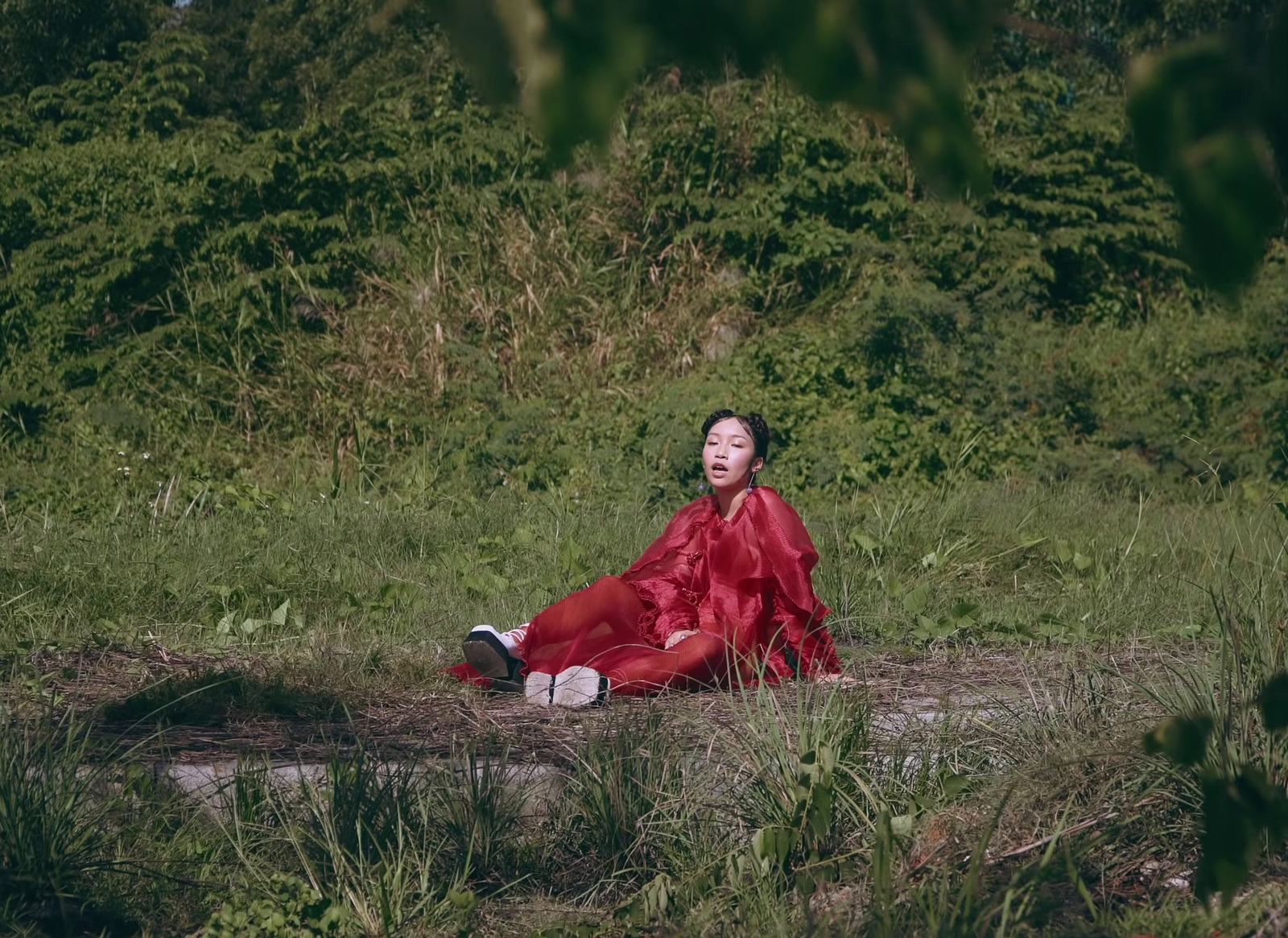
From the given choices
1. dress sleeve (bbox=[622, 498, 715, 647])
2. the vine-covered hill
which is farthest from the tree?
the vine-covered hill

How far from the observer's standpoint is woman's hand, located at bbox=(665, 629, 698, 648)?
14.7 ft

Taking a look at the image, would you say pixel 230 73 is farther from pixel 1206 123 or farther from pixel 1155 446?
pixel 1206 123

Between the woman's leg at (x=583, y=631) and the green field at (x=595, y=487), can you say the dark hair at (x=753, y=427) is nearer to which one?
the woman's leg at (x=583, y=631)

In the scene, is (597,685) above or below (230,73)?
below

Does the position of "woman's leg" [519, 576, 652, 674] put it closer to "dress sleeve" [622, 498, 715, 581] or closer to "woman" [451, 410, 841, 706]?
"woman" [451, 410, 841, 706]

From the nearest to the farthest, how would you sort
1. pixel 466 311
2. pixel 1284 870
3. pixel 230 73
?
pixel 1284 870 → pixel 466 311 → pixel 230 73

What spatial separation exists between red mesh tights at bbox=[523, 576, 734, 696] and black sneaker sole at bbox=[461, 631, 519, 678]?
0.26 feet

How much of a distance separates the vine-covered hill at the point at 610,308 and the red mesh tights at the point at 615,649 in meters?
4.02

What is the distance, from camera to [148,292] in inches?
423

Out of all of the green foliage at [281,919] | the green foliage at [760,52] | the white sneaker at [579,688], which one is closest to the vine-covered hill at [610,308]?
the white sneaker at [579,688]

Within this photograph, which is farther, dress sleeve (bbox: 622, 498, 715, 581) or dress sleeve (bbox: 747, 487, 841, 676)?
dress sleeve (bbox: 622, 498, 715, 581)

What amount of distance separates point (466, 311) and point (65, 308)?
308cm

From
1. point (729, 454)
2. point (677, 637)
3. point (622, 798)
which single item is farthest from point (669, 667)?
point (622, 798)

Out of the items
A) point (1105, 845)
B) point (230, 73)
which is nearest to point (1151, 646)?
point (1105, 845)
